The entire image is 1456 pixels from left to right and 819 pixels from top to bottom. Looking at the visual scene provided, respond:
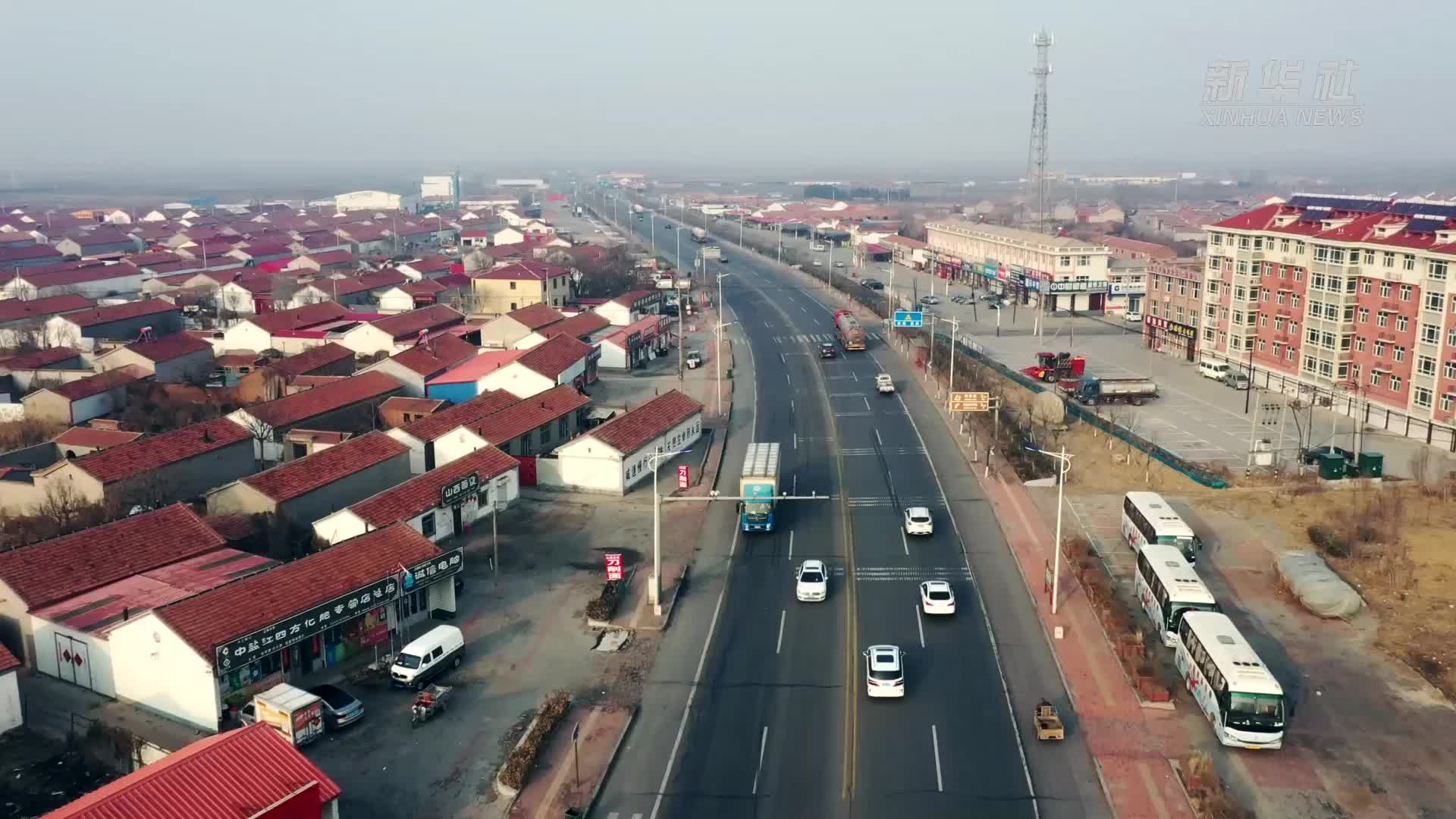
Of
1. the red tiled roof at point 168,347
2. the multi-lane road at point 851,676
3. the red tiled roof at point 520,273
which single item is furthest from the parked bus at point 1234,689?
the red tiled roof at point 520,273

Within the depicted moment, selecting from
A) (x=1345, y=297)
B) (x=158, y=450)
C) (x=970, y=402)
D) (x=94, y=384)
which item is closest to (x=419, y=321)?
(x=94, y=384)

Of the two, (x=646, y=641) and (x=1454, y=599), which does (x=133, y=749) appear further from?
(x=1454, y=599)

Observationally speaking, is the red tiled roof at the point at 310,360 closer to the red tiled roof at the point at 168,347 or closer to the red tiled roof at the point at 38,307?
the red tiled roof at the point at 168,347

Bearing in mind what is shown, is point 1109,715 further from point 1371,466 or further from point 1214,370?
point 1214,370

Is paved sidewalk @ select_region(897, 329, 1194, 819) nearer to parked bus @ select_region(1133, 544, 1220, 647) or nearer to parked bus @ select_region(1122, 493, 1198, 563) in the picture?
parked bus @ select_region(1133, 544, 1220, 647)

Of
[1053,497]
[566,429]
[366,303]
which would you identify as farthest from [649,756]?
[366,303]
